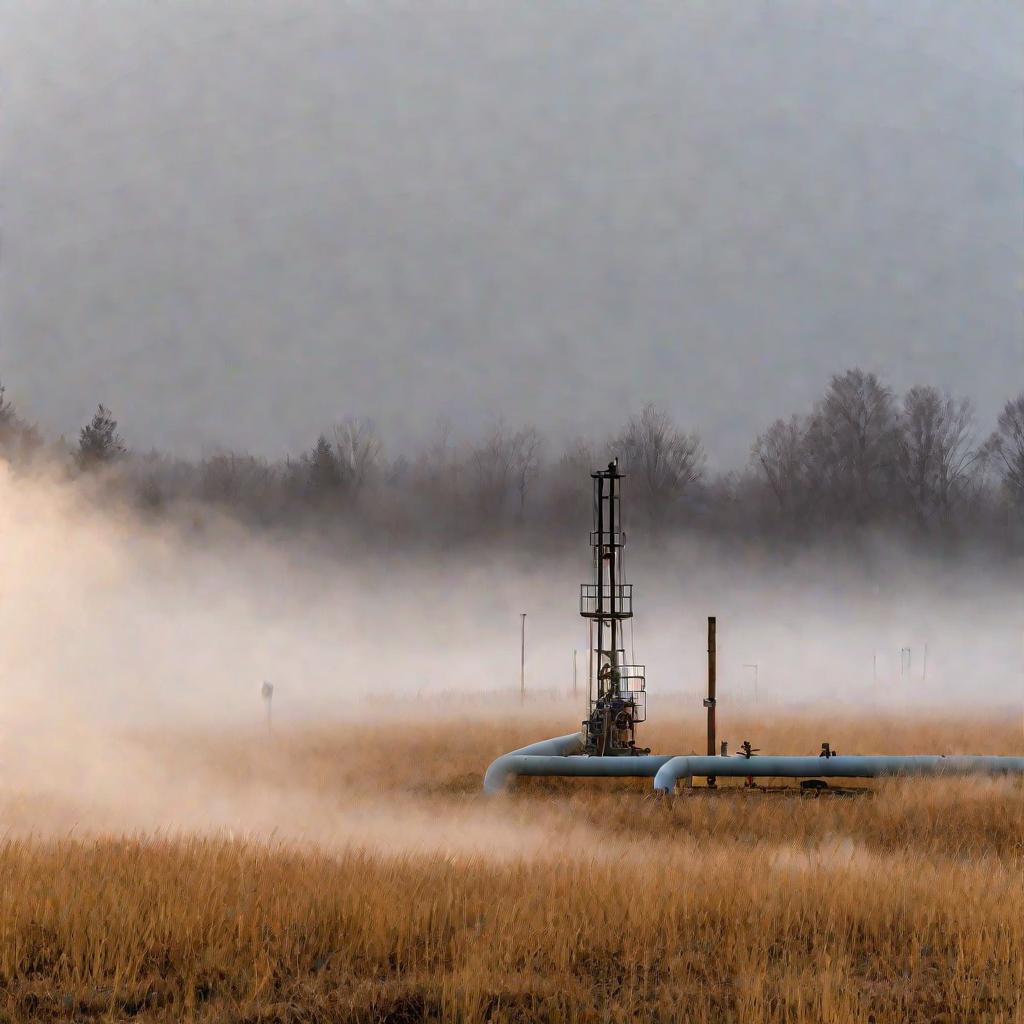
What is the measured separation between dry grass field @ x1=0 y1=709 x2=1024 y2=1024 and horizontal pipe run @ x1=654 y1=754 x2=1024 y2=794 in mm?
2694

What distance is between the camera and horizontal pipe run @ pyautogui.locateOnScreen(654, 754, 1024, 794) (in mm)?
32844

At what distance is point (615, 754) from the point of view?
38312 millimetres

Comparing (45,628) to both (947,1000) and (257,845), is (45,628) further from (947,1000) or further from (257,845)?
(947,1000)

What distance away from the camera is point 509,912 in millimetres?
16594

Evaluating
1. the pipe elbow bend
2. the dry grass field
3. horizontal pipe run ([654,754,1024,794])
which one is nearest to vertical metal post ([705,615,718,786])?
horizontal pipe run ([654,754,1024,794])

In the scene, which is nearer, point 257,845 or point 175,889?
point 175,889

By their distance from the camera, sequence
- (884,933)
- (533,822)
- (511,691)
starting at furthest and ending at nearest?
(511,691) < (533,822) < (884,933)

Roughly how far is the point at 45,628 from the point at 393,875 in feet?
110

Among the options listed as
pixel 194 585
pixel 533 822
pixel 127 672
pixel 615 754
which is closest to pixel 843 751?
pixel 615 754

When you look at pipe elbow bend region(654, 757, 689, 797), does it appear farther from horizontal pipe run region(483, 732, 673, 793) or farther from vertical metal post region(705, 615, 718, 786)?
vertical metal post region(705, 615, 718, 786)

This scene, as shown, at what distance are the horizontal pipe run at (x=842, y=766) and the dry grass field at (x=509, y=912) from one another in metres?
2.69

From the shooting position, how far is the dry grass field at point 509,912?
538 inches

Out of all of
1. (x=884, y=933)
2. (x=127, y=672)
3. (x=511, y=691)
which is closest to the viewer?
(x=884, y=933)

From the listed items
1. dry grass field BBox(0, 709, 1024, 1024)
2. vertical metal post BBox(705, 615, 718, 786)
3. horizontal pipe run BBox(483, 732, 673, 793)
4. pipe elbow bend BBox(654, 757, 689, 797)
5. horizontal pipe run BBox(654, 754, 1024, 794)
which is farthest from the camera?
vertical metal post BBox(705, 615, 718, 786)
